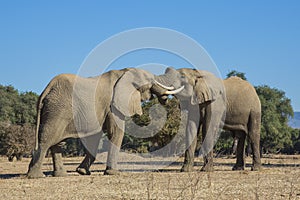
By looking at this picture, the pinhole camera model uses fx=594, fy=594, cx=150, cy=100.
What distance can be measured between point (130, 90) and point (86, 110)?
1.80 meters

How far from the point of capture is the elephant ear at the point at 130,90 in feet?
57.8

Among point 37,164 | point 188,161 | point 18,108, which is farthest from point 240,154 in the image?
point 18,108

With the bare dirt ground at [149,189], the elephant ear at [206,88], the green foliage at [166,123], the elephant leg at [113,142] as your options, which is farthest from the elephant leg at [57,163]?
the green foliage at [166,123]

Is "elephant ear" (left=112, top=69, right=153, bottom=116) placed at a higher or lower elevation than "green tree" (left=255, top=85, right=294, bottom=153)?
lower

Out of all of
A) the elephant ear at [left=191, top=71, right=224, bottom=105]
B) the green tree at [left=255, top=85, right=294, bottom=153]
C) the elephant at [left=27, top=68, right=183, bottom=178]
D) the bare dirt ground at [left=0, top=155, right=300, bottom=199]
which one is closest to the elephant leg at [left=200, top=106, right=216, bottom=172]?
the elephant ear at [left=191, top=71, right=224, bottom=105]

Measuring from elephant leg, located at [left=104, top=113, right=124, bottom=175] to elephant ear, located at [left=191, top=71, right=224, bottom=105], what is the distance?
3180mm

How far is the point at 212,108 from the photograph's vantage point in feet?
64.7

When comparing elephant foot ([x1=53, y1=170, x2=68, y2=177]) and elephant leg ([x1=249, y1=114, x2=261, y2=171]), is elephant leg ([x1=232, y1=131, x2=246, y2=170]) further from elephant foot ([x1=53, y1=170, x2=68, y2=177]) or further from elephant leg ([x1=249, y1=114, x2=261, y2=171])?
elephant foot ([x1=53, y1=170, x2=68, y2=177])

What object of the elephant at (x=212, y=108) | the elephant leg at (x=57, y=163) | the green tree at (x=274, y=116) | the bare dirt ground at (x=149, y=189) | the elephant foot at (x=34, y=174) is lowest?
the bare dirt ground at (x=149, y=189)

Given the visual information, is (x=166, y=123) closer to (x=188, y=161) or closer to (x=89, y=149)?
(x=188, y=161)

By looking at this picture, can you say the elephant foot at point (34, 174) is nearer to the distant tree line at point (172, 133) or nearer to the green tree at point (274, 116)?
the distant tree line at point (172, 133)

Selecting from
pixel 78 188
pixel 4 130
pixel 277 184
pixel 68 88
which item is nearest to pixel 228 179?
pixel 277 184

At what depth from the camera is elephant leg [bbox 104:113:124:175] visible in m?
17.3

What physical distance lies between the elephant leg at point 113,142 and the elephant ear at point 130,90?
1.38 ft
